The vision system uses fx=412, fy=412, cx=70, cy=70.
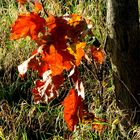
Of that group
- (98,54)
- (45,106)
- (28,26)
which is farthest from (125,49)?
(45,106)

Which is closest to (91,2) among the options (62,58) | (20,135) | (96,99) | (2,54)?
(2,54)

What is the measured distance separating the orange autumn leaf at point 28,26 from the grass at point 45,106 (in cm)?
65

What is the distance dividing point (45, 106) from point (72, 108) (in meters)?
0.59

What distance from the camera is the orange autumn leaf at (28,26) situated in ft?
6.18

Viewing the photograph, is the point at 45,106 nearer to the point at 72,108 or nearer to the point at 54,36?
the point at 72,108

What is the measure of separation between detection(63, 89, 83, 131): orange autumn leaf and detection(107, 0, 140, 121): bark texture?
9.2 inches

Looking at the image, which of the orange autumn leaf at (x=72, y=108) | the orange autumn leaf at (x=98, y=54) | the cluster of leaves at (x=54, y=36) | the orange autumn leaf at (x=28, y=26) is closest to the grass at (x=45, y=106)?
the orange autumn leaf at (x=72, y=108)

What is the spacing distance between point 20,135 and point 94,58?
0.70 m

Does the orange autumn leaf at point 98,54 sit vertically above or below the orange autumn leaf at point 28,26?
below

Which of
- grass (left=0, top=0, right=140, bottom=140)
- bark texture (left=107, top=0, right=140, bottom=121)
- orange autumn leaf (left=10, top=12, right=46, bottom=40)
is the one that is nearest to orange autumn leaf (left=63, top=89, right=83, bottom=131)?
grass (left=0, top=0, right=140, bottom=140)

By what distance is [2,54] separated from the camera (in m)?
3.30

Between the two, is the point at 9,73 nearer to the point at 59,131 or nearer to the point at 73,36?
the point at 59,131

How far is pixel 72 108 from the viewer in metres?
2.22

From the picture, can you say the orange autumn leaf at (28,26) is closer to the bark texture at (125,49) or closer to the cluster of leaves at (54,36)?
the cluster of leaves at (54,36)
